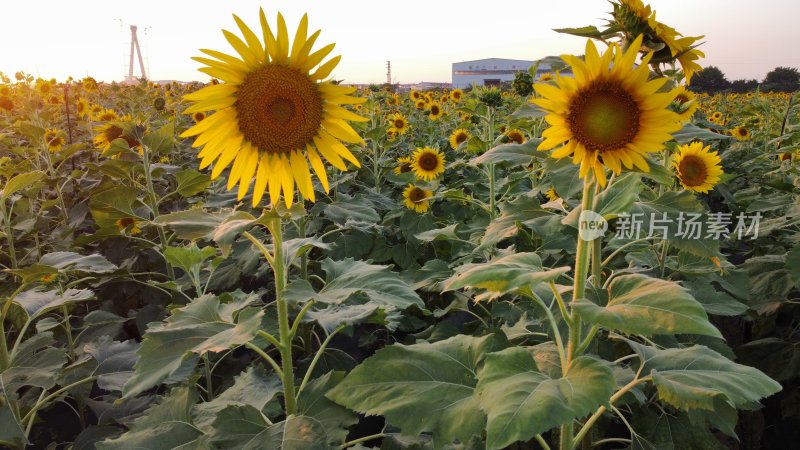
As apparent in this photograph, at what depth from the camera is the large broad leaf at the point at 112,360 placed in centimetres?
211

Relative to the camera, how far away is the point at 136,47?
165ft

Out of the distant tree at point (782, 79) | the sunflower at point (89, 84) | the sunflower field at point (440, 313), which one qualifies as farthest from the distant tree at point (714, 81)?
the sunflower field at point (440, 313)

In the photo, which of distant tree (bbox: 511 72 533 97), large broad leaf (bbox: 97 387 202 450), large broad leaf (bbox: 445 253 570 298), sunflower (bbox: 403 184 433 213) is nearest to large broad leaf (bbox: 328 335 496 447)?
large broad leaf (bbox: 445 253 570 298)

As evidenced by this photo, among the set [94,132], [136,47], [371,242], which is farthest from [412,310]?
[136,47]

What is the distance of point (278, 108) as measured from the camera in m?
1.64

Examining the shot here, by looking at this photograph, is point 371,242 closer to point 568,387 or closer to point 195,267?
point 195,267

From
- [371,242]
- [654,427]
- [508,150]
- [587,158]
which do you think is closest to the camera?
[587,158]

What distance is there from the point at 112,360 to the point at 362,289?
1292 millimetres

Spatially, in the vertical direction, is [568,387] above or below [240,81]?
below

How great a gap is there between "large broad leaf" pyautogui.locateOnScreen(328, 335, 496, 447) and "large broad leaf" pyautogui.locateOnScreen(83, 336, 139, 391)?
45.6 inches

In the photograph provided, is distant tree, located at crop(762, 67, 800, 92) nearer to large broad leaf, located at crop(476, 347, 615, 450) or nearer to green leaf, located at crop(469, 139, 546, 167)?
green leaf, located at crop(469, 139, 546, 167)

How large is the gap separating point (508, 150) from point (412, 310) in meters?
1.41

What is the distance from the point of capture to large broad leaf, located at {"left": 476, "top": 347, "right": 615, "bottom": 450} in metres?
1.04

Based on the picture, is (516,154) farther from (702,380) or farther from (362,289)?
(702,380)
